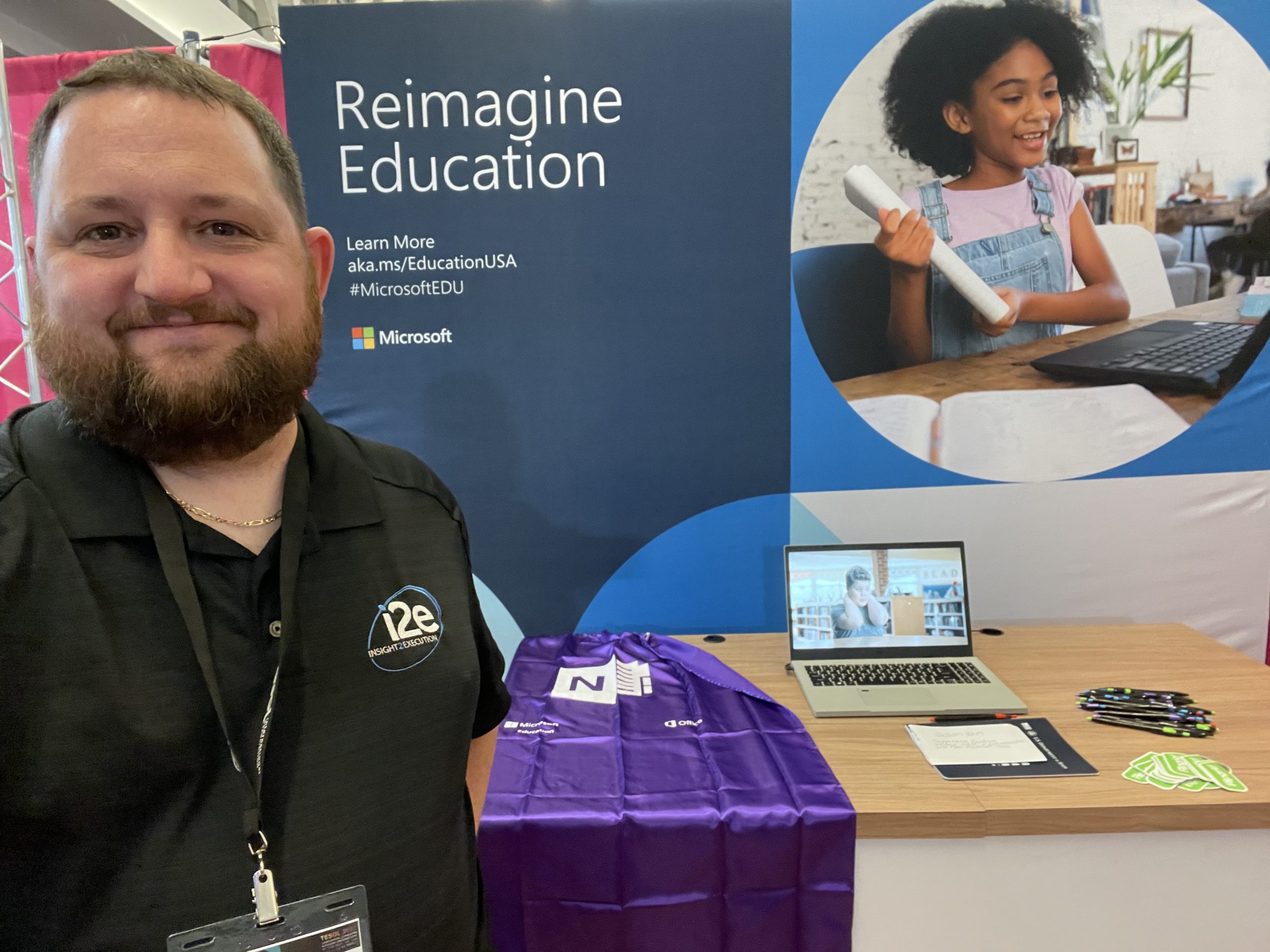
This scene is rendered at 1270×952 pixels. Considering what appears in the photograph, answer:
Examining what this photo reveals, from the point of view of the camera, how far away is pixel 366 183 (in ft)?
5.81

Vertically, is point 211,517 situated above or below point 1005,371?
below

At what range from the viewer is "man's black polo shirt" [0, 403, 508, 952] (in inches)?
24.6

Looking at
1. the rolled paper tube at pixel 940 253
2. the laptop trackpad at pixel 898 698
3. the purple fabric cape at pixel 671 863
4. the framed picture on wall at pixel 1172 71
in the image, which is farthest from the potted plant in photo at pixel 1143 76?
the purple fabric cape at pixel 671 863

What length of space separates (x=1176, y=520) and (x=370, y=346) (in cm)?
216

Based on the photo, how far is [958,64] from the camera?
1.77 m

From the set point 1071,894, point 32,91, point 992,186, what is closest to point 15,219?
point 32,91

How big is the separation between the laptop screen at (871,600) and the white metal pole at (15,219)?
193 cm

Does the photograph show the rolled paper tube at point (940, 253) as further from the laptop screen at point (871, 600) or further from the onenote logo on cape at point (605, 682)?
the onenote logo on cape at point (605, 682)

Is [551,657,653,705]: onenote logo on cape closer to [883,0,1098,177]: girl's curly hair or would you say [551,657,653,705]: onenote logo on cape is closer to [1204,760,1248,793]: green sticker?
[1204,760,1248,793]: green sticker

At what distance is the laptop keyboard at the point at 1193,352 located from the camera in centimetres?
187

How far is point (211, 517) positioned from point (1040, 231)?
1938 millimetres

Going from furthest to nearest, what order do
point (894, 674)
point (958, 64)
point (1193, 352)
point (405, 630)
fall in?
point (1193, 352) → point (958, 64) → point (894, 674) → point (405, 630)

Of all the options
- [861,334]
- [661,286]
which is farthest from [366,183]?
[861,334]

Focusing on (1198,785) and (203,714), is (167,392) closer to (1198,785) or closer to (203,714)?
(203,714)
